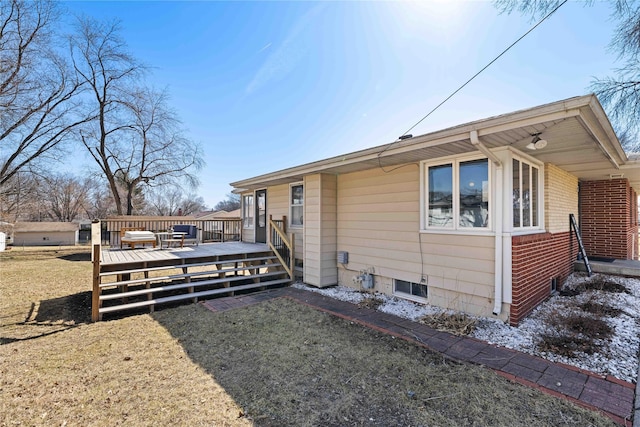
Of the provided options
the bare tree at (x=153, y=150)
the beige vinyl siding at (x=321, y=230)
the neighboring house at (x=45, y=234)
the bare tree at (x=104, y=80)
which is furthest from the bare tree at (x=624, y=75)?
the neighboring house at (x=45, y=234)

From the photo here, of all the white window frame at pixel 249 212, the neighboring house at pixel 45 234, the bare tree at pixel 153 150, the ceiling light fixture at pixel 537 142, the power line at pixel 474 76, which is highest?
the bare tree at pixel 153 150

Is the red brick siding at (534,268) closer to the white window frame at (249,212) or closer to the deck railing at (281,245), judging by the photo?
the deck railing at (281,245)

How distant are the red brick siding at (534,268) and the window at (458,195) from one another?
2.19 ft

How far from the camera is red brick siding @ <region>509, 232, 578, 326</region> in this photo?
13.6 feet

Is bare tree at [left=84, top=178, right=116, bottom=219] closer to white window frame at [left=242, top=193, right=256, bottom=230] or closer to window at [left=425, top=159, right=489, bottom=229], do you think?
white window frame at [left=242, top=193, right=256, bottom=230]

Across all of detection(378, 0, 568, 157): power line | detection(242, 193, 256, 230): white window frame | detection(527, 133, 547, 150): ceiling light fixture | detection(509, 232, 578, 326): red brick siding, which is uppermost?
detection(378, 0, 568, 157): power line

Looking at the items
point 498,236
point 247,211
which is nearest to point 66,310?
point 247,211

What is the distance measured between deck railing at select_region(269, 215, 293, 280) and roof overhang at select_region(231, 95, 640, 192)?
1.91 metres

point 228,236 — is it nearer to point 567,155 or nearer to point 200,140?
point 567,155

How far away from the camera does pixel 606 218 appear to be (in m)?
7.85

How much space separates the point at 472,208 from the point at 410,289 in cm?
198

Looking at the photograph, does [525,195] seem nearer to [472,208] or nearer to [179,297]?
[472,208]

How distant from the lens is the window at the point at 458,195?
4.45 metres

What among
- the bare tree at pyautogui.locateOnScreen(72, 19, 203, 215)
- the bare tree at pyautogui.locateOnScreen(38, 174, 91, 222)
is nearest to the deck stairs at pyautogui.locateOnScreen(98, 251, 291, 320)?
the bare tree at pyautogui.locateOnScreen(72, 19, 203, 215)
